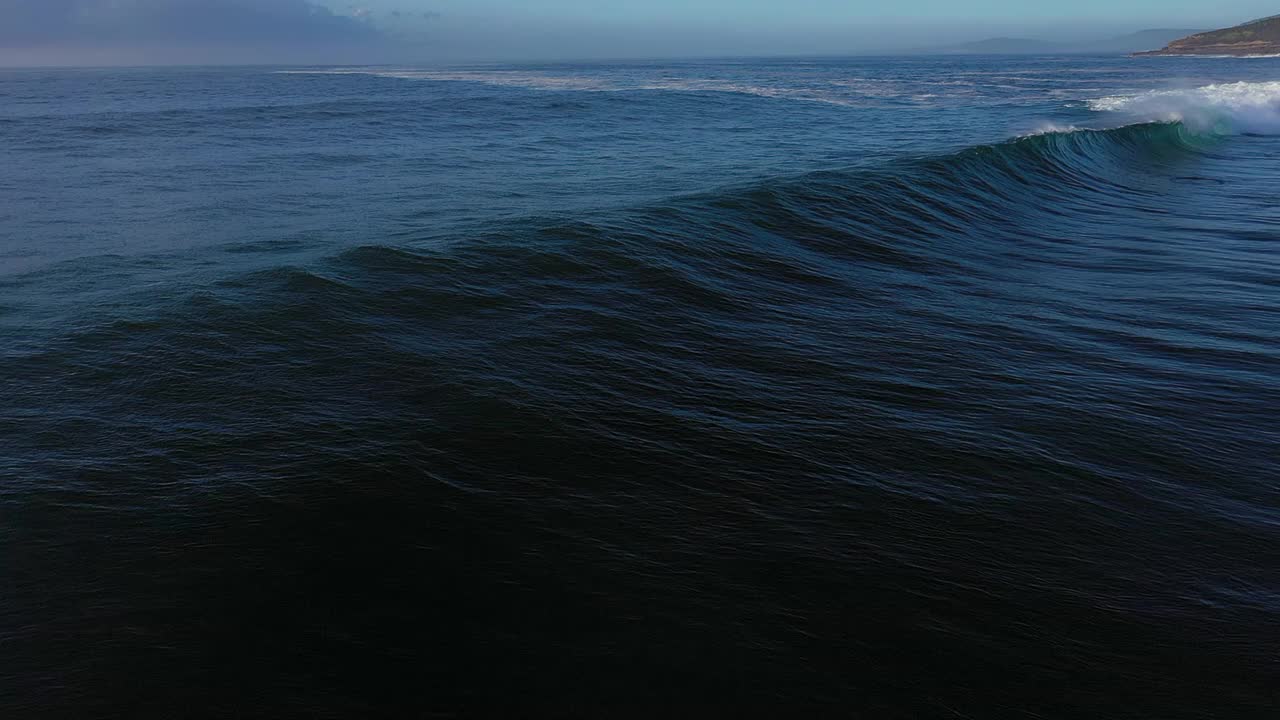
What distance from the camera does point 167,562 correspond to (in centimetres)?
448

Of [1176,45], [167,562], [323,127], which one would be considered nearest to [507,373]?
[167,562]

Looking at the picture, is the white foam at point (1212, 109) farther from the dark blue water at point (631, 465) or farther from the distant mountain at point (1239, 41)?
the distant mountain at point (1239, 41)

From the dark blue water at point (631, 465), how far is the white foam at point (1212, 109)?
22.1 meters

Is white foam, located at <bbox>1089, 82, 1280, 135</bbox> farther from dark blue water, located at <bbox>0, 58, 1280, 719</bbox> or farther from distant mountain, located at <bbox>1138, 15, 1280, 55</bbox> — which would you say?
distant mountain, located at <bbox>1138, 15, 1280, 55</bbox>

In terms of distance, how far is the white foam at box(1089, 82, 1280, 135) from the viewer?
30078 millimetres

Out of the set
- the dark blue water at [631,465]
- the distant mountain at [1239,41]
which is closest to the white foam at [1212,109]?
the dark blue water at [631,465]

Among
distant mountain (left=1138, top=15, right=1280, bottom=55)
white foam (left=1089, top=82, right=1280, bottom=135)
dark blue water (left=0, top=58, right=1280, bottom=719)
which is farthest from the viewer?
distant mountain (left=1138, top=15, right=1280, bottom=55)

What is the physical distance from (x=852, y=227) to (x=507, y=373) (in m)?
7.70

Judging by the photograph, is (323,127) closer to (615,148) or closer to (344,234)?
(615,148)

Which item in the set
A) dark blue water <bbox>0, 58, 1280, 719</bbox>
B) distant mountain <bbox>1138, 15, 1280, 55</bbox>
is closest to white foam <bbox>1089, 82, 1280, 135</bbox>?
dark blue water <bbox>0, 58, 1280, 719</bbox>

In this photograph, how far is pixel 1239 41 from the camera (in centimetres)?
16975

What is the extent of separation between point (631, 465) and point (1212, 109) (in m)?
37.0

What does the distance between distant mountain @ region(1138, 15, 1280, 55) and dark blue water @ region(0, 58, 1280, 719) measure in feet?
598

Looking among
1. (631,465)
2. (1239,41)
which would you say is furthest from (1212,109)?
(1239,41)
